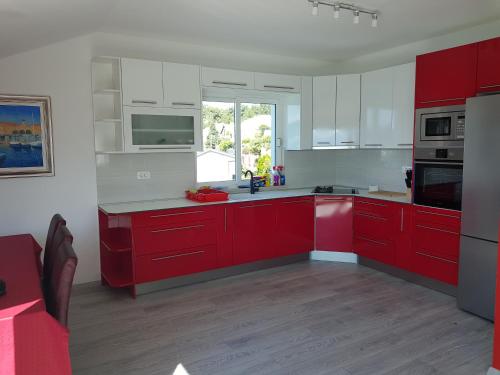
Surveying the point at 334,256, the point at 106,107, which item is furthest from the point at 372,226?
the point at 106,107

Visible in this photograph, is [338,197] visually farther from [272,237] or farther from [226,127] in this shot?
[226,127]

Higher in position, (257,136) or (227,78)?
(227,78)

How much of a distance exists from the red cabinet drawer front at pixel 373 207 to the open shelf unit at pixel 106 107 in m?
2.62

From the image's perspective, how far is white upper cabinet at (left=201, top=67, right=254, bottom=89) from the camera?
413 cm

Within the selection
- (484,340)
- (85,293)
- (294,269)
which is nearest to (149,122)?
(85,293)

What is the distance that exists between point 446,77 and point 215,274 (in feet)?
9.47

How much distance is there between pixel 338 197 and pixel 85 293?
2840 millimetres

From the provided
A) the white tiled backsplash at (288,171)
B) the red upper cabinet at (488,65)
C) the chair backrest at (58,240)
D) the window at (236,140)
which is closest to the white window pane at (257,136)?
the window at (236,140)

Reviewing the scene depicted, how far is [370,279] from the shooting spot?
414cm

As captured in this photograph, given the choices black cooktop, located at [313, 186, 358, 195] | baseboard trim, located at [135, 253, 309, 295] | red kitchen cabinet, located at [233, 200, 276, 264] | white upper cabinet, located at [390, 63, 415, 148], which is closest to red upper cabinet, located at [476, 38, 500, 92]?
white upper cabinet, located at [390, 63, 415, 148]

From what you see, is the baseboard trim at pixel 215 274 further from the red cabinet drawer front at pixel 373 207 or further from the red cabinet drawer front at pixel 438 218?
the red cabinet drawer front at pixel 438 218

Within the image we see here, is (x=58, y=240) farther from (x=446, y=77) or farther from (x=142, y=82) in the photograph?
Result: (x=446, y=77)

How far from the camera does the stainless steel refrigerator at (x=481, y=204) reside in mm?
2975

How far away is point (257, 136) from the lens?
506 centimetres
